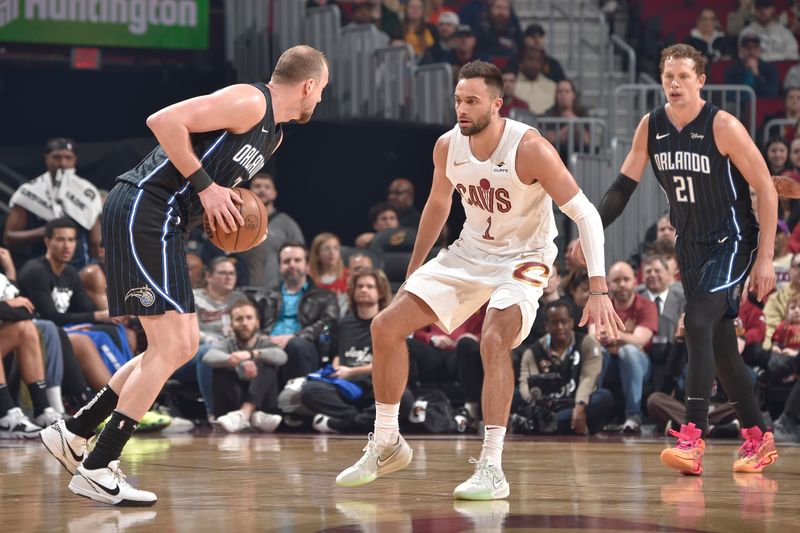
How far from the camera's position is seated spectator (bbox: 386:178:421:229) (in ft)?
36.1

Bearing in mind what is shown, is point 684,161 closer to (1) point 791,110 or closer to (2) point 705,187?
(2) point 705,187

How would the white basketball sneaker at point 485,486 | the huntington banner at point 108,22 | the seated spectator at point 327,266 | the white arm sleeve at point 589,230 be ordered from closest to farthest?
1. the white basketball sneaker at point 485,486
2. the white arm sleeve at point 589,230
3. the seated spectator at point 327,266
4. the huntington banner at point 108,22

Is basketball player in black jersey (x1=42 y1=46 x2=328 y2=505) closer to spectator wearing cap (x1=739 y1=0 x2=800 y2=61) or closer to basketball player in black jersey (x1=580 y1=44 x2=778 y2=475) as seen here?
basketball player in black jersey (x1=580 y1=44 x2=778 y2=475)

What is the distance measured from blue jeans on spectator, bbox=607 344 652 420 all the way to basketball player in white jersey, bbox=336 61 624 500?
11.7 ft

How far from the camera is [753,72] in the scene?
43.2 feet

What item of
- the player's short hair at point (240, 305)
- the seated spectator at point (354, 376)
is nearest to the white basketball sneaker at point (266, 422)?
the seated spectator at point (354, 376)

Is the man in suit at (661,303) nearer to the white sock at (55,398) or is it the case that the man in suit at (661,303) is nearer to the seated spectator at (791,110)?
the seated spectator at (791,110)

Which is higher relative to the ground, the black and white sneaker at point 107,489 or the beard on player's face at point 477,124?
the beard on player's face at point 477,124

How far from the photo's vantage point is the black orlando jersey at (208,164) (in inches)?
191

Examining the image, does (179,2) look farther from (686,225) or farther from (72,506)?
(72,506)

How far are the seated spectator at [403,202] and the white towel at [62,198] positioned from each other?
248cm

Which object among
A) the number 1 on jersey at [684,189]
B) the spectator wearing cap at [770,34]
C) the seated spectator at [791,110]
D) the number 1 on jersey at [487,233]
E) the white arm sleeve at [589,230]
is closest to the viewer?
the white arm sleeve at [589,230]

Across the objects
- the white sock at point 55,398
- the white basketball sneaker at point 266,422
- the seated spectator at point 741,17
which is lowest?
the white basketball sneaker at point 266,422

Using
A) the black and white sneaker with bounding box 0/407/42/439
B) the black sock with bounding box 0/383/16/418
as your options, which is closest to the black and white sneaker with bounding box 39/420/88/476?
the black and white sneaker with bounding box 0/407/42/439
